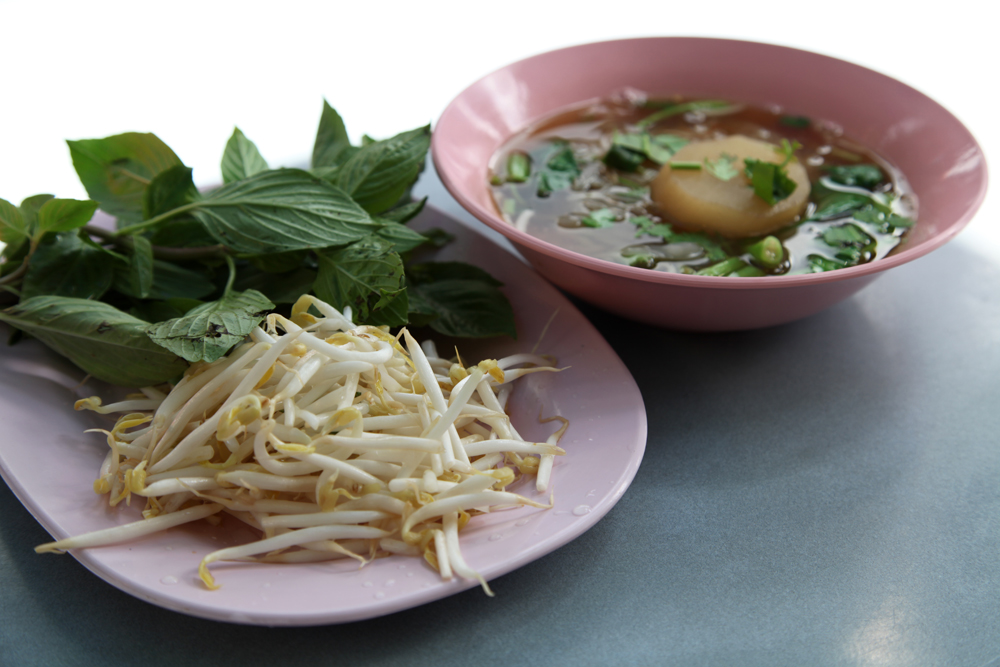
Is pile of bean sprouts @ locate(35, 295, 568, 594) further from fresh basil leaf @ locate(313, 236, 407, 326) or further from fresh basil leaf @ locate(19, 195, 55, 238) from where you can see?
fresh basil leaf @ locate(19, 195, 55, 238)

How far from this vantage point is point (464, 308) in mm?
1340

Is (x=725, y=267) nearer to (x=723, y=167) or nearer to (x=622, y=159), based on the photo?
(x=723, y=167)

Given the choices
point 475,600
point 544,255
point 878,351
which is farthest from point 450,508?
point 878,351

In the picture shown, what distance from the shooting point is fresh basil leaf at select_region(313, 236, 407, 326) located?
3.97 feet

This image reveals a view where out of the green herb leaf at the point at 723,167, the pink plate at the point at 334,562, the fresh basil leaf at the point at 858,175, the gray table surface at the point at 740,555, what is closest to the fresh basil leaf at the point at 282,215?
the pink plate at the point at 334,562

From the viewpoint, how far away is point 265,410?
1038 millimetres

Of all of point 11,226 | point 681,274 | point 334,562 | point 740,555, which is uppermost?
point 11,226

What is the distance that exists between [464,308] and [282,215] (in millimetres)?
355

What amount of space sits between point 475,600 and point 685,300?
0.59 metres

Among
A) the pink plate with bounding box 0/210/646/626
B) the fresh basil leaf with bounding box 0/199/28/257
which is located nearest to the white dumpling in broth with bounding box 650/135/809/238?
the pink plate with bounding box 0/210/646/626

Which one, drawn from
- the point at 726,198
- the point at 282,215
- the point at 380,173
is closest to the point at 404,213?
the point at 380,173

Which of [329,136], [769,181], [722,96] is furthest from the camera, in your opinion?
[722,96]

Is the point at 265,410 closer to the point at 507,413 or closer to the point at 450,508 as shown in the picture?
the point at 450,508

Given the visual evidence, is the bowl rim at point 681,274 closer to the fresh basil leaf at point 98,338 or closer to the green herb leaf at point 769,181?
the green herb leaf at point 769,181
